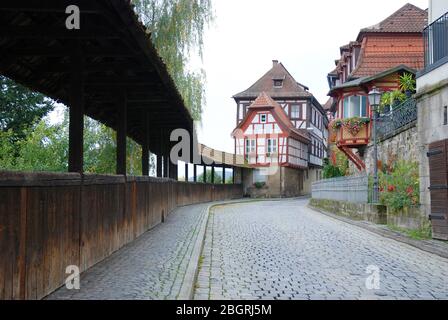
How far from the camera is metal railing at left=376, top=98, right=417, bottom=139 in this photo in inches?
804

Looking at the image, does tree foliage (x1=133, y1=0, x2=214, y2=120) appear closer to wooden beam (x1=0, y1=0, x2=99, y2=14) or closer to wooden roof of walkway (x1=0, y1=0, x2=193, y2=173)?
wooden roof of walkway (x1=0, y1=0, x2=193, y2=173)

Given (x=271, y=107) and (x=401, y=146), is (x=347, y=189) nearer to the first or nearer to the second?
(x=401, y=146)

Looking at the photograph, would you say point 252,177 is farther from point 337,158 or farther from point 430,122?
point 430,122

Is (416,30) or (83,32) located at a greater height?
(416,30)

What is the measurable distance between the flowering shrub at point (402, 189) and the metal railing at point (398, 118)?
288 centimetres

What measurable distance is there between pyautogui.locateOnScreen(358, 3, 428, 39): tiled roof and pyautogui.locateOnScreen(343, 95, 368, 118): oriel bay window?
4355 mm

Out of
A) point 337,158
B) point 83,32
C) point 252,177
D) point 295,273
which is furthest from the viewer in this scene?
point 252,177

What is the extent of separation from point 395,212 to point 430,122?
149 inches

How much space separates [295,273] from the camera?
8.73 meters

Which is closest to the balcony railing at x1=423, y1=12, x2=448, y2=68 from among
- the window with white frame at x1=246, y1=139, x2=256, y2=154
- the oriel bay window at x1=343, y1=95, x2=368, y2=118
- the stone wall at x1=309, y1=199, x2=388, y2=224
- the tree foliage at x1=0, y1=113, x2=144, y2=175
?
the stone wall at x1=309, y1=199, x2=388, y2=224

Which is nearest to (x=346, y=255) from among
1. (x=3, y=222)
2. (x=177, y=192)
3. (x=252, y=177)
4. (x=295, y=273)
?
(x=295, y=273)

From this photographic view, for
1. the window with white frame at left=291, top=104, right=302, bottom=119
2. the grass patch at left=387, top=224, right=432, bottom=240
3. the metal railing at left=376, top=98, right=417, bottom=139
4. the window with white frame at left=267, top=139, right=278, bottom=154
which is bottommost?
the grass patch at left=387, top=224, right=432, bottom=240

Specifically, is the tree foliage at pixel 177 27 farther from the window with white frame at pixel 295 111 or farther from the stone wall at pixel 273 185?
the window with white frame at pixel 295 111

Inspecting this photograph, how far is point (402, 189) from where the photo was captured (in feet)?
52.7
